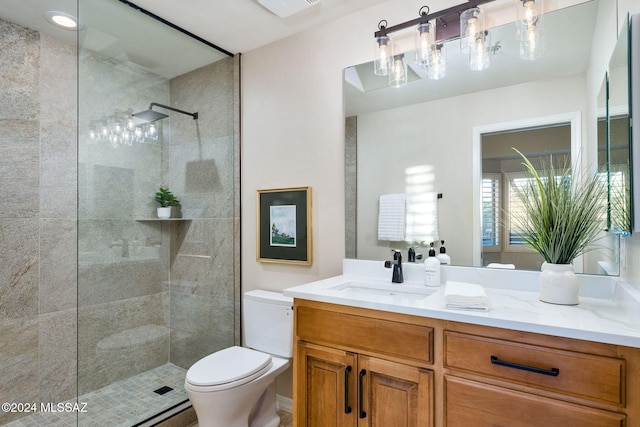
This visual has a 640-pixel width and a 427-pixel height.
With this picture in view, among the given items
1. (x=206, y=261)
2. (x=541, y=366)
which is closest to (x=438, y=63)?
(x=541, y=366)

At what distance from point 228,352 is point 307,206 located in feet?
3.37

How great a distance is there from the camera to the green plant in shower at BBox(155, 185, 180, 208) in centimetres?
264

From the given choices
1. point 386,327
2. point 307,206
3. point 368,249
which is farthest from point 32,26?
point 386,327

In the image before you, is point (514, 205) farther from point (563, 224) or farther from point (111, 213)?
point (111, 213)

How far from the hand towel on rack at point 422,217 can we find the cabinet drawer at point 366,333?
659 millimetres

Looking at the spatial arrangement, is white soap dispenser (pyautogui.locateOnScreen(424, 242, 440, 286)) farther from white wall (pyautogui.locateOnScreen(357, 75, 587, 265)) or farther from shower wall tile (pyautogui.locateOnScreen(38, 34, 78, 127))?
shower wall tile (pyautogui.locateOnScreen(38, 34, 78, 127))

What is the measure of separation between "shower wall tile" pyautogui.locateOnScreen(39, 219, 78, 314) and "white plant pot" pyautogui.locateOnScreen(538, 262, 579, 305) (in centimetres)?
281

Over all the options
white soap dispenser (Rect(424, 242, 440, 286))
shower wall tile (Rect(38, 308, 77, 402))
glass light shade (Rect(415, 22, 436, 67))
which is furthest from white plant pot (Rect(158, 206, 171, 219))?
glass light shade (Rect(415, 22, 436, 67))

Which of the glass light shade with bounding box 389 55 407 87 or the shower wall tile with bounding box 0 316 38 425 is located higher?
the glass light shade with bounding box 389 55 407 87

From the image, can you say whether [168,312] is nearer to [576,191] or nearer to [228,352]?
[228,352]

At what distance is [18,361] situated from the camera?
7.11 feet

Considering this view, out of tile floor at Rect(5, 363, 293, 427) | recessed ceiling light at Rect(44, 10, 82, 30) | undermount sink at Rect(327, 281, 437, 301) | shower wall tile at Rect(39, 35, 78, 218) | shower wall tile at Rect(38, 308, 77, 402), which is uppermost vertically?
recessed ceiling light at Rect(44, 10, 82, 30)

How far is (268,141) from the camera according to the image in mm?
2521

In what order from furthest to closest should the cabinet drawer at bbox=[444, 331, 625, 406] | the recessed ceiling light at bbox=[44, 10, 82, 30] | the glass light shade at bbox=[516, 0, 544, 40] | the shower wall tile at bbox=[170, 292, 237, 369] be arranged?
the shower wall tile at bbox=[170, 292, 237, 369], the recessed ceiling light at bbox=[44, 10, 82, 30], the glass light shade at bbox=[516, 0, 544, 40], the cabinet drawer at bbox=[444, 331, 625, 406]
